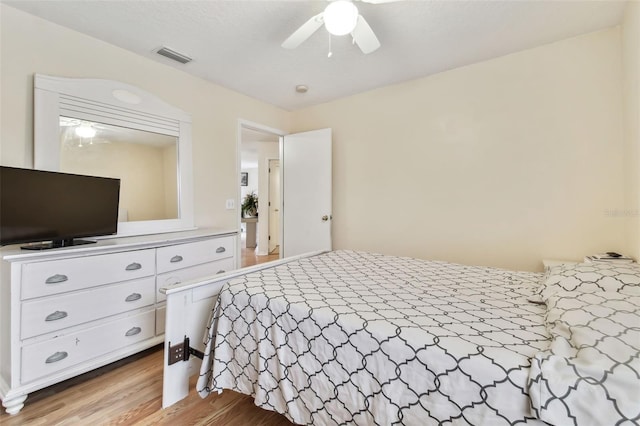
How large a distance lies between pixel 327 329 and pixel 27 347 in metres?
1.75

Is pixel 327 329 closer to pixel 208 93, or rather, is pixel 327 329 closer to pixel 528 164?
pixel 528 164

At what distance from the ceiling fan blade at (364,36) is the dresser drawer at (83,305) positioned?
7.47 feet

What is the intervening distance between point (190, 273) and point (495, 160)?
2.91 meters

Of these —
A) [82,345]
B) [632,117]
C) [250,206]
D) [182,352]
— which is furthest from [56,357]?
[250,206]

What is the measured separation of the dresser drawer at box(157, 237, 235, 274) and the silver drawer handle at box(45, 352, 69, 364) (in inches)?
27.1

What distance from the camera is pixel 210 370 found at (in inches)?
60.9

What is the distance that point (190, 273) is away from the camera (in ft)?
7.73

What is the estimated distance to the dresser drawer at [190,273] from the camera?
2158 mm

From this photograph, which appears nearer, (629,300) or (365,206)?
(629,300)

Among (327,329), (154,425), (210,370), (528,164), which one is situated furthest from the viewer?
(528,164)

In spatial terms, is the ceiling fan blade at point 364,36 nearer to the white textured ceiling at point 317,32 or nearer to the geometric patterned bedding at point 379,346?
the white textured ceiling at point 317,32

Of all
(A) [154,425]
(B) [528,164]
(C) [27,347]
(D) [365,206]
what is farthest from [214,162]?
(B) [528,164]

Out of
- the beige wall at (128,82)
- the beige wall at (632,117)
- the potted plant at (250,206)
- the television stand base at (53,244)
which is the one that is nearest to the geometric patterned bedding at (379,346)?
the beige wall at (632,117)

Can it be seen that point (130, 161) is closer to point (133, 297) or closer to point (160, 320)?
point (133, 297)
